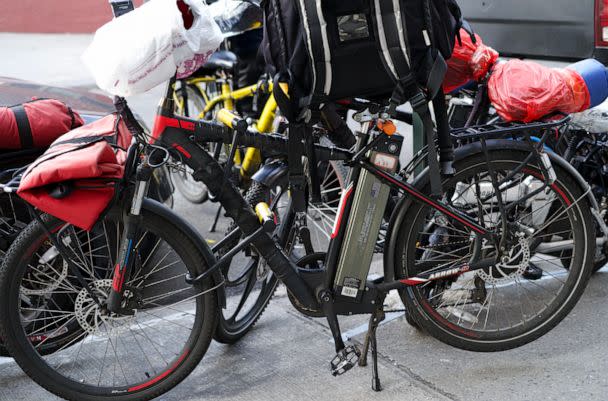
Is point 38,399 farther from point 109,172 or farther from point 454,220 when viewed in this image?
point 454,220

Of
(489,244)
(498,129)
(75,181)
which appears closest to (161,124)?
(75,181)

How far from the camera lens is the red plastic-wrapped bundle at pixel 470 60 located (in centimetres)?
360

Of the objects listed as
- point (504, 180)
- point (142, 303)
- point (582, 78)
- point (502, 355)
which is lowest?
point (502, 355)

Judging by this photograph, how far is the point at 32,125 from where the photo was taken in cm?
349

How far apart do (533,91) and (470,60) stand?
36 centimetres

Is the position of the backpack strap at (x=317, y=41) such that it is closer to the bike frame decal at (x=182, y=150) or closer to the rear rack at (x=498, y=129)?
the bike frame decal at (x=182, y=150)

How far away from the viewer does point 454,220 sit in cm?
342

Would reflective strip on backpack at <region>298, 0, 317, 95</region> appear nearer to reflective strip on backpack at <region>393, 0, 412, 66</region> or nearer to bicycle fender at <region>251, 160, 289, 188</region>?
reflective strip on backpack at <region>393, 0, 412, 66</region>

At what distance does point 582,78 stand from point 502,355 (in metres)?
1.28

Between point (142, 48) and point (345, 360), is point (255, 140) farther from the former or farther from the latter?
point (345, 360)

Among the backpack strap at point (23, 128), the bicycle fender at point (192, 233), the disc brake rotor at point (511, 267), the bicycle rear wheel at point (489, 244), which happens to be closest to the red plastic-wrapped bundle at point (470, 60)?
the bicycle rear wheel at point (489, 244)

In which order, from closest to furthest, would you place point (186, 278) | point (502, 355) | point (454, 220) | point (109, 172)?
point (109, 172) → point (186, 278) → point (454, 220) → point (502, 355)

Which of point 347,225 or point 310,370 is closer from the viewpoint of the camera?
point 347,225

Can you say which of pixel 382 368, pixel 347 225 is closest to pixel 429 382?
pixel 382 368
